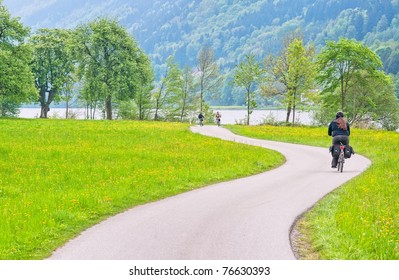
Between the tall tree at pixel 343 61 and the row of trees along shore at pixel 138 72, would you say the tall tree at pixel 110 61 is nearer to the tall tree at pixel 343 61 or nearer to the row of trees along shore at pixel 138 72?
the row of trees along shore at pixel 138 72

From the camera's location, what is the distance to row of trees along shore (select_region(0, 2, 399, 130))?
61434mm

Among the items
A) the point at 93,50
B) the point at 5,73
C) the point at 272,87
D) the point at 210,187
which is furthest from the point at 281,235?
the point at 93,50

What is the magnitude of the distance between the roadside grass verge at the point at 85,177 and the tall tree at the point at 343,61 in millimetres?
38278

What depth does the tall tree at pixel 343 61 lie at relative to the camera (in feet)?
214

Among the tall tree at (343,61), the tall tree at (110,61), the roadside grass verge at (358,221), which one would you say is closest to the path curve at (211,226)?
the roadside grass verge at (358,221)

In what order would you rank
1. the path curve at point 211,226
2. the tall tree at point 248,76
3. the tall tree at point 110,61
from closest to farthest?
the path curve at point 211,226, the tall tree at point 110,61, the tall tree at point 248,76

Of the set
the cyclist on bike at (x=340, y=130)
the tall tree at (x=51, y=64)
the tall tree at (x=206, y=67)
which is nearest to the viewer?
the cyclist on bike at (x=340, y=130)

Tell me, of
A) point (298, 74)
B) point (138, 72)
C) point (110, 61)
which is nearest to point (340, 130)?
point (298, 74)

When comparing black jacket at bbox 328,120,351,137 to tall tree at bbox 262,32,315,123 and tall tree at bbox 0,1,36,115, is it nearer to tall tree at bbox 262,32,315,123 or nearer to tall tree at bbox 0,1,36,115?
tall tree at bbox 0,1,36,115

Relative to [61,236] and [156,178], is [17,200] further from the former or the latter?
[156,178]

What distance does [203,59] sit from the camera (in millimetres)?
83562

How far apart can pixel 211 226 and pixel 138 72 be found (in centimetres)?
6418

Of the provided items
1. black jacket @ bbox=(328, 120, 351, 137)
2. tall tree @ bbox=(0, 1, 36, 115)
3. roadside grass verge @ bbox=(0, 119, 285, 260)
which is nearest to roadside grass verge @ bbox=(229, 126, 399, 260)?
black jacket @ bbox=(328, 120, 351, 137)

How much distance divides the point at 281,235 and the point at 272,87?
6075 cm
